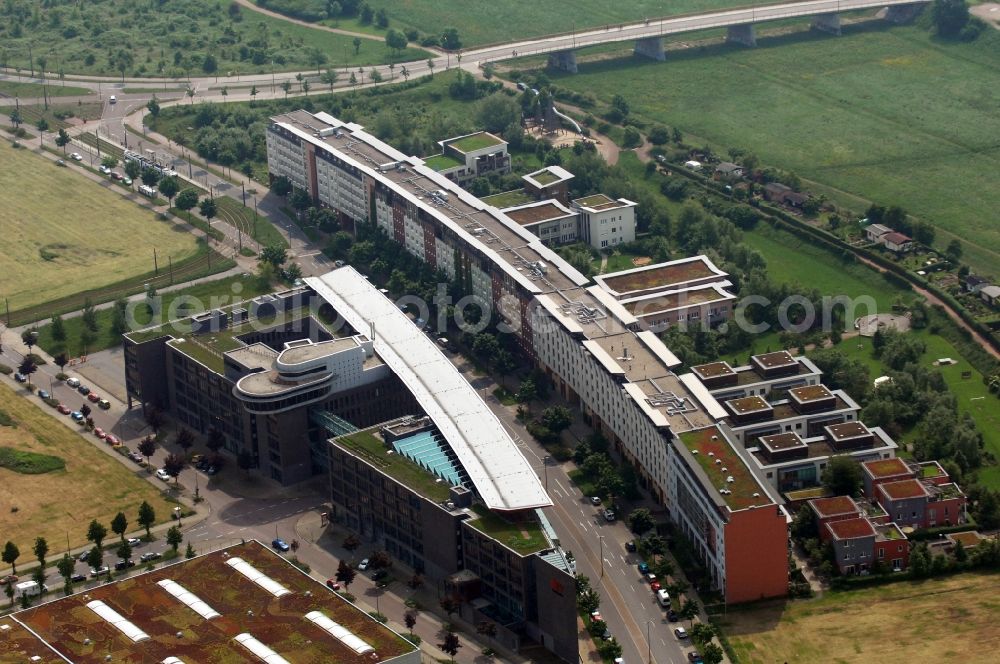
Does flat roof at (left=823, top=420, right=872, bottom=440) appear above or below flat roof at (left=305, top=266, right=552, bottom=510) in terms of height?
below

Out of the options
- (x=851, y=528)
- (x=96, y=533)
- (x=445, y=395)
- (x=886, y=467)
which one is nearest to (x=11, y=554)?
(x=96, y=533)

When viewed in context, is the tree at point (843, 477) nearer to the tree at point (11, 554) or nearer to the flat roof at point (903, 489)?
the flat roof at point (903, 489)

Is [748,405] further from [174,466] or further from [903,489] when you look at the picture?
[174,466]

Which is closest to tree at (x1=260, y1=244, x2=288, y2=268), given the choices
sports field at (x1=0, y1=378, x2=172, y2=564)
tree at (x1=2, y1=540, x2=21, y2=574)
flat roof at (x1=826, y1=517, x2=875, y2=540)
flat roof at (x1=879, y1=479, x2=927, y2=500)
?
sports field at (x1=0, y1=378, x2=172, y2=564)

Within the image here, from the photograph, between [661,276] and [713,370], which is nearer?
[713,370]

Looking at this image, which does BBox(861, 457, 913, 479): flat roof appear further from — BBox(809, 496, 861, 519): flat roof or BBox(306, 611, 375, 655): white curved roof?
BBox(306, 611, 375, 655): white curved roof

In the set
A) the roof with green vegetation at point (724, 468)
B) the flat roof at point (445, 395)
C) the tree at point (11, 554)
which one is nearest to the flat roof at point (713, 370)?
the roof with green vegetation at point (724, 468)

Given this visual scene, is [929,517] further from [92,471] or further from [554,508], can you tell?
[92,471]
